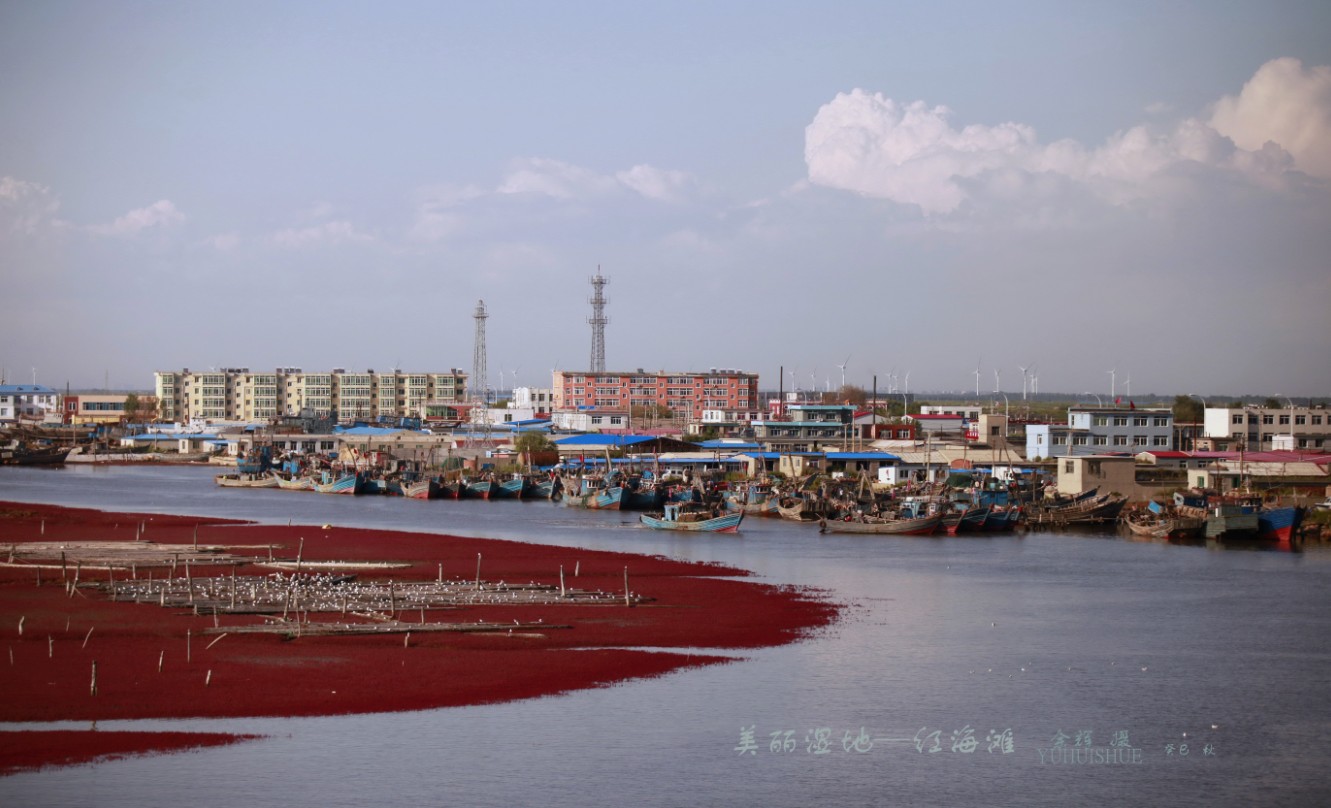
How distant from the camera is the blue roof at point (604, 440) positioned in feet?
278

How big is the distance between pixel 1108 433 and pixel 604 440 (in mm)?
31669

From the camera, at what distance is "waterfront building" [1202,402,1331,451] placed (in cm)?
7206

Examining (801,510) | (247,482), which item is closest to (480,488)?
(247,482)

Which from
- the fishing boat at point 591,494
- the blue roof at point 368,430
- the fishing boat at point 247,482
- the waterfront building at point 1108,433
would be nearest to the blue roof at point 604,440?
the fishing boat at point 591,494

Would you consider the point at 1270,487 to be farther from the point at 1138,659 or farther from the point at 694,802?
the point at 694,802

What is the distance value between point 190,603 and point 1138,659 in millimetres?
18527

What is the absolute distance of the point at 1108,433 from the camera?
2756 inches

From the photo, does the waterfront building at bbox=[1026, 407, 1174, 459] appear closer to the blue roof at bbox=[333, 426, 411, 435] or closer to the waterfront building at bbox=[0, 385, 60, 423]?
the blue roof at bbox=[333, 426, 411, 435]

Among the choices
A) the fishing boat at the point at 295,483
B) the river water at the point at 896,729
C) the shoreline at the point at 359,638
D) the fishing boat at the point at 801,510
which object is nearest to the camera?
the river water at the point at 896,729

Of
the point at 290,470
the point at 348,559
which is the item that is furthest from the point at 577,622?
the point at 290,470

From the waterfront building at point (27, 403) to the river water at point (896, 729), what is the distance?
126419 millimetres

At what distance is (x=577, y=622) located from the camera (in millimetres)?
28219

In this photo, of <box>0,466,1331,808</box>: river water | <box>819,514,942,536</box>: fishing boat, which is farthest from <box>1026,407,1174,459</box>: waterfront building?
<box>0,466,1331,808</box>: river water

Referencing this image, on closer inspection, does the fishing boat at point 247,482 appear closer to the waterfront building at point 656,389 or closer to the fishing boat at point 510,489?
the fishing boat at point 510,489
